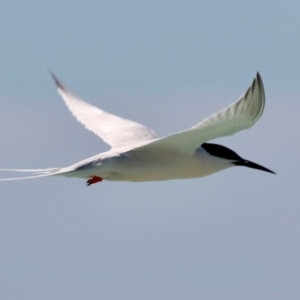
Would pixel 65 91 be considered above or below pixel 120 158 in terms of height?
above

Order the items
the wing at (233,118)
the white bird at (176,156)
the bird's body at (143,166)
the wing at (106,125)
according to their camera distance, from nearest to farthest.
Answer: the wing at (233,118) < the white bird at (176,156) < the bird's body at (143,166) < the wing at (106,125)

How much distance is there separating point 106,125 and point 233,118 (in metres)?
5.25

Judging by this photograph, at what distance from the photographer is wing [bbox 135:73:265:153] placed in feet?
50.3

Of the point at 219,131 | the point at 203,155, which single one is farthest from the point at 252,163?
the point at 219,131

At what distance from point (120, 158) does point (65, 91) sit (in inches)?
194

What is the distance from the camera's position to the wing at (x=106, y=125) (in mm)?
19375

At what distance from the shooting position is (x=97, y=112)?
21250 mm

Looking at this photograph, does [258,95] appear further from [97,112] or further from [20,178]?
[97,112]

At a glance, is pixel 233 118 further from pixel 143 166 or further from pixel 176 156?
pixel 143 166

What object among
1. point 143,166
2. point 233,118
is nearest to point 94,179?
point 143,166

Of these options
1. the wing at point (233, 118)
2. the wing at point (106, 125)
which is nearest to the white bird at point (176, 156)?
the wing at point (233, 118)

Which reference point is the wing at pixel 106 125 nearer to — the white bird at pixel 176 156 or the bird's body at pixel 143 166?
the white bird at pixel 176 156

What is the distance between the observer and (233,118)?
51.3 ft

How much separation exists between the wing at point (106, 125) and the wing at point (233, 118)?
2460 millimetres
